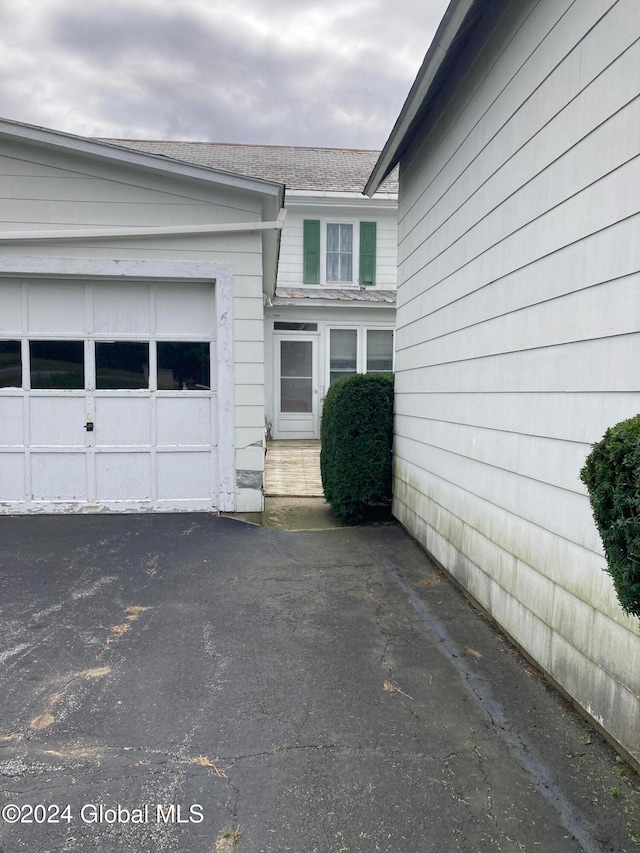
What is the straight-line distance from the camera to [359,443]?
5.89m

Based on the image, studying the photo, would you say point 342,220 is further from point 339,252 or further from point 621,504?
point 621,504

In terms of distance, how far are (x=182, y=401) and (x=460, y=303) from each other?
3309mm

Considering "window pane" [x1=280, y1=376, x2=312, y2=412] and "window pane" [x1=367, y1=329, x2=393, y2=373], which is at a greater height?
"window pane" [x1=367, y1=329, x2=393, y2=373]

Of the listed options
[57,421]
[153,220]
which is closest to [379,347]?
[153,220]

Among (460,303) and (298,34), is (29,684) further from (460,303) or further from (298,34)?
(298,34)

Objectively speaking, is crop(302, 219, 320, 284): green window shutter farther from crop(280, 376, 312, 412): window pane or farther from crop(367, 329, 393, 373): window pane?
crop(280, 376, 312, 412): window pane

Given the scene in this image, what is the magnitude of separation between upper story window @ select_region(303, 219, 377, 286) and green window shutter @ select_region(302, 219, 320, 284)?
2 cm

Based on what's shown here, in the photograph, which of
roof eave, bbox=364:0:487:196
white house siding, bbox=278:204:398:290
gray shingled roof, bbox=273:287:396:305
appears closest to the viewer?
roof eave, bbox=364:0:487:196

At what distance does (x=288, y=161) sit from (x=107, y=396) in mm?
10020

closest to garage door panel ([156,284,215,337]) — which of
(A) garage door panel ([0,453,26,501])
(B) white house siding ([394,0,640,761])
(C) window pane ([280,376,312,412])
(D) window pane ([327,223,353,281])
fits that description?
(A) garage door panel ([0,453,26,501])

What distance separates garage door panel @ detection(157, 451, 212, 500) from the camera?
598cm

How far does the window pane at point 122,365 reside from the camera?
5887mm

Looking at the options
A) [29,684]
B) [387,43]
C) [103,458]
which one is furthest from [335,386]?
[387,43]

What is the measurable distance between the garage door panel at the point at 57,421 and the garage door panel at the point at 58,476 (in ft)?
0.46
